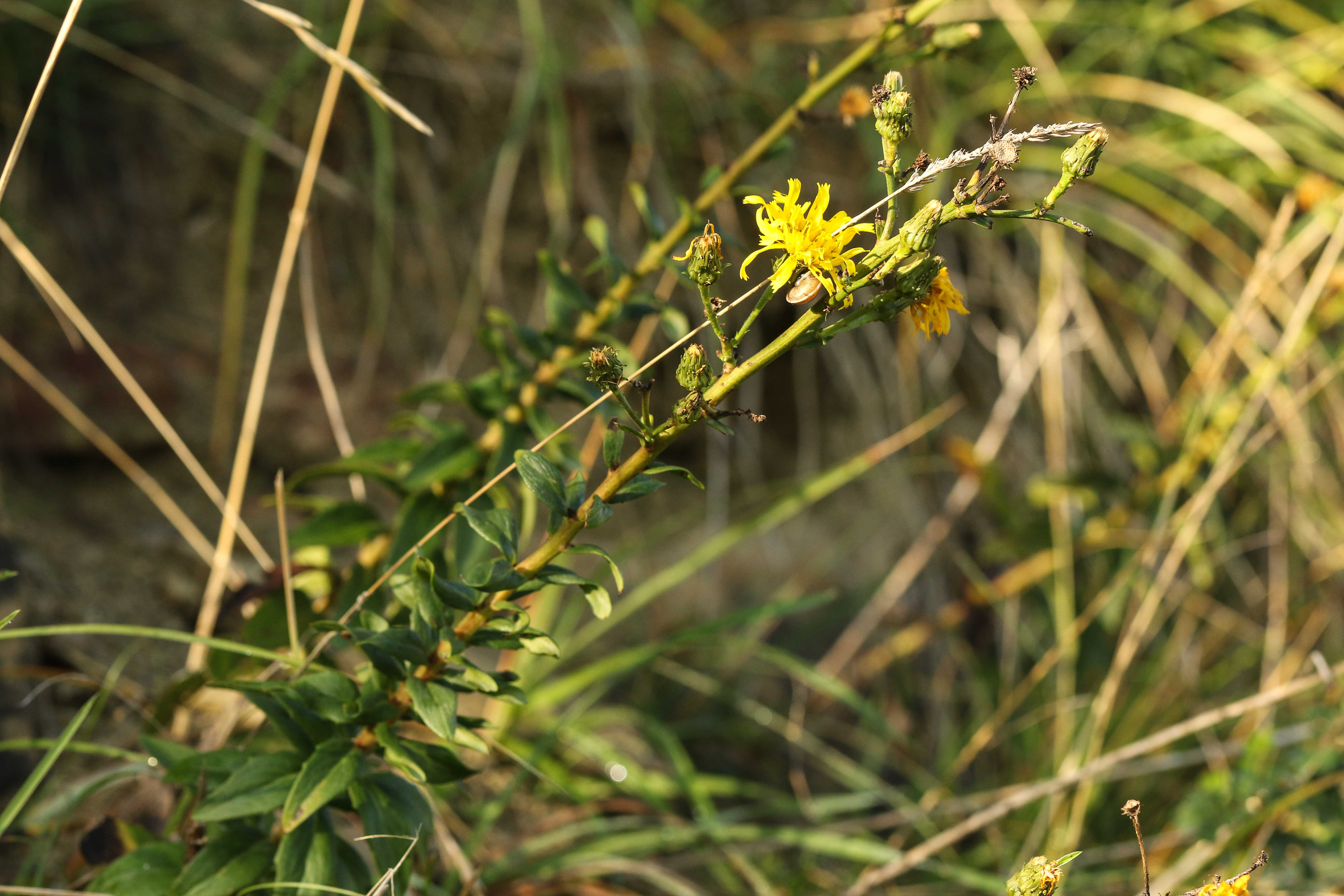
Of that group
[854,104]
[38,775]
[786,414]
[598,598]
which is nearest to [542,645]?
[598,598]

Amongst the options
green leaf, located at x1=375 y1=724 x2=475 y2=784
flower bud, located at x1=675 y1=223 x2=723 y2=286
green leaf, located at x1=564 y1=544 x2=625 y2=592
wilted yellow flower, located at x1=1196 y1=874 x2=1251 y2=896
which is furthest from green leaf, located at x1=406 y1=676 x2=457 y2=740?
wilted yellow flower, located at x1=1196 y1=874 x2=1251 y2=896

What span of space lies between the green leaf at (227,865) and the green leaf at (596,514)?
46 cm

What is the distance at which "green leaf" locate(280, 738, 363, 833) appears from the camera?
80cm

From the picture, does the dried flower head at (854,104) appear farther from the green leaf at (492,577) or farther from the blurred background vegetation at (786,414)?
the green leaf at (492,577)

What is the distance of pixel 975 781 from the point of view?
85.0 inches

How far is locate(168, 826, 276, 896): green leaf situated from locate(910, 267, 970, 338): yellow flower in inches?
29.7

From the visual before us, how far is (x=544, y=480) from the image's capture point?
0.78 metres

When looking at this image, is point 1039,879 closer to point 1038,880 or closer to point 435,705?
point 1038,880

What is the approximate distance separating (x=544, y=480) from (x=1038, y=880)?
49 cm

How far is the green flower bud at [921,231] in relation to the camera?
0.65 metres

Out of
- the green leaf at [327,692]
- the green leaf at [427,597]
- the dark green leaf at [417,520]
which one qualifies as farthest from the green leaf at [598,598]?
the dark green leaf at [417,520]

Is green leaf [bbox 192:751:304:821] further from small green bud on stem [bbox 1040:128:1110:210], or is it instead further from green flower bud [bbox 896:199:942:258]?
small green bud on stem [bbox 1040:128:1110:210]

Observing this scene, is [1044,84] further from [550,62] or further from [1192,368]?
[550,62]

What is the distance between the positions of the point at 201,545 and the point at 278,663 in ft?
1.09
